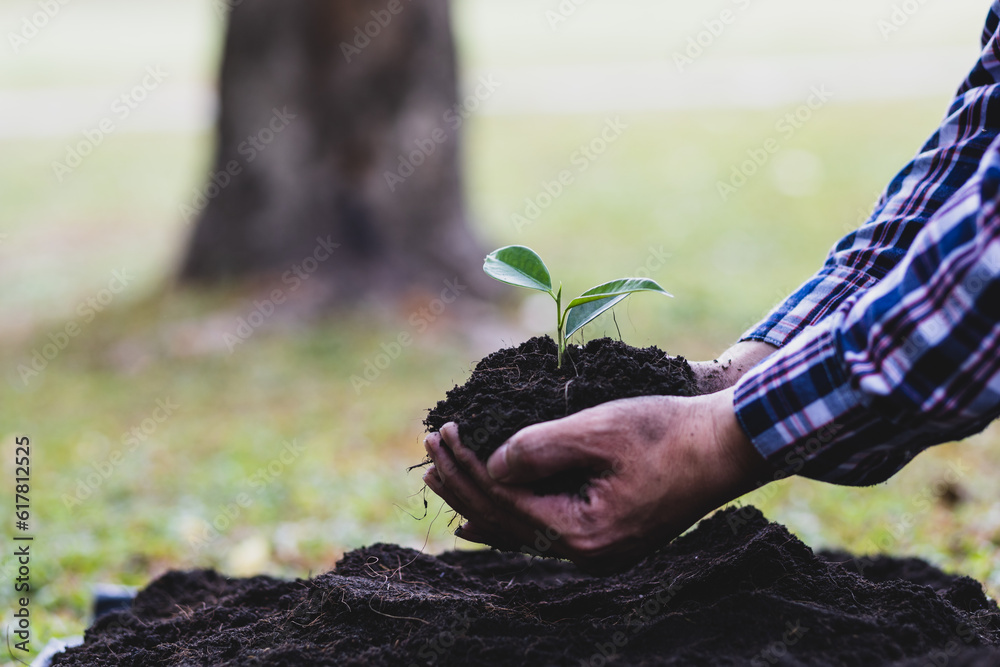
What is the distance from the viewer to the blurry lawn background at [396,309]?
414 cm

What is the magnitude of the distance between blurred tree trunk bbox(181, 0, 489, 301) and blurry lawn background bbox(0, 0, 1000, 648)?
0.51m

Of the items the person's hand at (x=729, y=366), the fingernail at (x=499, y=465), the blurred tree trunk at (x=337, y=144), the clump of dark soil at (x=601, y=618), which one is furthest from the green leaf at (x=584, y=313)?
the blurred tree trunk at (x=337, y=144)

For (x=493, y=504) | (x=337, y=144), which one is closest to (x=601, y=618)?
(x=493, y=504)

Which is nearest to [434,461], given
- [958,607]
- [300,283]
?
[958,607]

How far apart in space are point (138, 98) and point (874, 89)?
1480 centimetres

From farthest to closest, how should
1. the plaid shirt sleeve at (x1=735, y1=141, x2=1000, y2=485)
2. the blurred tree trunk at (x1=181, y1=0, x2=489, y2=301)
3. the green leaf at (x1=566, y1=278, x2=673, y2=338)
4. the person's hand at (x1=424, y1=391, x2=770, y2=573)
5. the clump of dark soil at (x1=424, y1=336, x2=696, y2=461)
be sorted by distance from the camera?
the blurred tree trunk at (x1=181, y1=0, x2=489, y2=301)
the green leaf at (x1=566, y1=278, x2=673, y2=338)
the clump of dark soil at (x1=424, y1=336, x2=696, y2=461)
the person's hand at (x1=424, y1=391, x2=770, y2=573)
the plaid shirt sleeve at (x1=735, y1=141, x2=1000, y2=485)

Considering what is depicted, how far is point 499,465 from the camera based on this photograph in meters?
1.87

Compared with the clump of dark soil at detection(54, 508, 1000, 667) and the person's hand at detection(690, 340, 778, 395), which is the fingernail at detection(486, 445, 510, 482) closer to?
the clump of dark soil at detection(54, 508, 1000, 667)

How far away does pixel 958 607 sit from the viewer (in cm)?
223

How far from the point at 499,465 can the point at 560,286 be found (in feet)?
1.56

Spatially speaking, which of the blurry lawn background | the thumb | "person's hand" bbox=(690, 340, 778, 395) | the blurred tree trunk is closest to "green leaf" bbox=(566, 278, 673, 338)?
"person's hand" bbox=(690, 340, 778, 395)

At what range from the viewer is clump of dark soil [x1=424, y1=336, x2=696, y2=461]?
196cm

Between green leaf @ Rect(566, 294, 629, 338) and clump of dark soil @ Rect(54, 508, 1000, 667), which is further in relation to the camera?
green leaf @ Rect(566, 294, 629, 338)

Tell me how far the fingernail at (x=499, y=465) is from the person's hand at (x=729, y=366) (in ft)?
1.77
